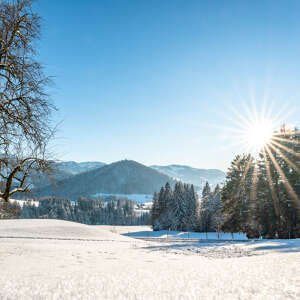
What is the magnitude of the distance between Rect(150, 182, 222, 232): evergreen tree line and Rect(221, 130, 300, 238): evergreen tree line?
22.5 meters

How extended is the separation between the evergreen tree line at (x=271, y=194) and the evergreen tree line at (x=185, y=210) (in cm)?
2252

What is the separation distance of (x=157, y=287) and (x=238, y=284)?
1892mm

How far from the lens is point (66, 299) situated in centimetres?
452

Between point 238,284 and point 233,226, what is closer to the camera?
point 238,284

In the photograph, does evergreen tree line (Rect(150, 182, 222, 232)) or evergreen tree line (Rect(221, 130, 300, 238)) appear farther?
evergreen tree line (Rect(150, 182, 222, 232))

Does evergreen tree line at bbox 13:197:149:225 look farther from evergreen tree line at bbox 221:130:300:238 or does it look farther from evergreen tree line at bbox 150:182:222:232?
evergreen tree line at bbox 221:130:300:238

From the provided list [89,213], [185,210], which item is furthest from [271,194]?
[89,213]

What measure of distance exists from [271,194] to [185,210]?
35.1 metres

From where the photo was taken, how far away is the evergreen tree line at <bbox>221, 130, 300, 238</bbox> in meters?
26.2

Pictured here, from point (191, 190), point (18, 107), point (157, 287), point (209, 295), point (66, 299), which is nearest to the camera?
point (66, 299)

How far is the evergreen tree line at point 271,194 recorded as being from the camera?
2625 centimetres

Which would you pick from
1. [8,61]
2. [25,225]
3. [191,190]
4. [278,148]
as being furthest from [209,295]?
[191,190]

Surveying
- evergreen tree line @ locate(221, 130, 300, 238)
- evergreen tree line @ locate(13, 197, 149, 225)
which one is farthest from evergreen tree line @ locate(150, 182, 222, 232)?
evergreen tree line @ locate(13, 197, 149, 225)

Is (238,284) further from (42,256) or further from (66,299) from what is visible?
(42,256)
